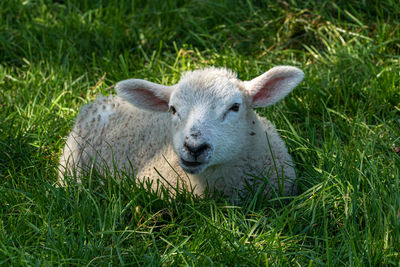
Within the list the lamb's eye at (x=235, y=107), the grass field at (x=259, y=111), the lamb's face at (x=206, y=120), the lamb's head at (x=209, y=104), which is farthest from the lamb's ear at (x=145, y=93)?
the grass field at (x=259, y=111)

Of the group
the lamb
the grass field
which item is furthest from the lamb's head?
the grass field

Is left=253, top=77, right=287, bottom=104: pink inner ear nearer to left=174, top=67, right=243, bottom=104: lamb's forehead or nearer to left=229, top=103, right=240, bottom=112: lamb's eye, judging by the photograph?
left=174, top=67, right=243, bottom=104: lamb's forehead

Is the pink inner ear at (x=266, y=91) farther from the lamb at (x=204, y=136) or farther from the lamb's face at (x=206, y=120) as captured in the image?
the lamb's face at (x=206, y=120)

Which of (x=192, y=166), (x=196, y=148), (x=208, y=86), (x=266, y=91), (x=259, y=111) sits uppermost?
(x=208, y=86)

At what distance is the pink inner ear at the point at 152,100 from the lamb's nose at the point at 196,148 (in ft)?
2.82

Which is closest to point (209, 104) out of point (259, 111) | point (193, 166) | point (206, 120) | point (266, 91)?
point (206, 120)

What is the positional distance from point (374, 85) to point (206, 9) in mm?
2321

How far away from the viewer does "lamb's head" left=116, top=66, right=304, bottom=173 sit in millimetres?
3904

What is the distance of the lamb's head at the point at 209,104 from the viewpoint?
390 centimetres

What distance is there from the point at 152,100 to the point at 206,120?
30.8 inches

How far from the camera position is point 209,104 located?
4.10 metres

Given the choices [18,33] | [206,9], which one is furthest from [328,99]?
[18,33]

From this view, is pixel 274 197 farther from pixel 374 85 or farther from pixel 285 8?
pixel 285 8

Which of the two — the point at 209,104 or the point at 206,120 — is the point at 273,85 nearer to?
the point at 209,104
